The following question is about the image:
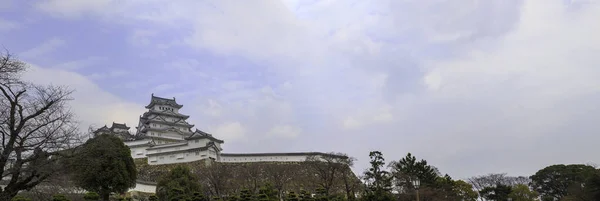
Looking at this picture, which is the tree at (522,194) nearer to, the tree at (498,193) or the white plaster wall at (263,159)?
the tree at (498,193)

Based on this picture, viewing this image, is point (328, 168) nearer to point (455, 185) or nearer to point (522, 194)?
point (455, 185)

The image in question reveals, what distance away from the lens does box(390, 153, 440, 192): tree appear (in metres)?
39.4

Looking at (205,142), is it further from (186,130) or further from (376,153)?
(376,153)

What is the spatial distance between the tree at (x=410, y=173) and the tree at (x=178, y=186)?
1783 cm

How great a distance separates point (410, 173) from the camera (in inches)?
1612

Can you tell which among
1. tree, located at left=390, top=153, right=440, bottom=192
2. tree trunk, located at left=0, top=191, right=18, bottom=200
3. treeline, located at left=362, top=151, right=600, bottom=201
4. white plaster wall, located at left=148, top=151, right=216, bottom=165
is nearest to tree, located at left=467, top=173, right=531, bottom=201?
treeline, located at left=362, top=151, right=600, bottom=201

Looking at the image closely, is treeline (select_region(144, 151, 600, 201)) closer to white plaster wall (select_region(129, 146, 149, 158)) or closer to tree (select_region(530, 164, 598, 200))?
tree (select_region(530, 164, 598, 200))

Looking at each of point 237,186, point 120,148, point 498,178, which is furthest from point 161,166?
point 498,178

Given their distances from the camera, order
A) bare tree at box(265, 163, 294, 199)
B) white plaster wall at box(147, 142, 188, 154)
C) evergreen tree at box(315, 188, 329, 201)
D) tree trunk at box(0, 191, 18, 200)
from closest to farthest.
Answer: tree trunk at box(0, 191, 18, 200) < evergreen tree at box(315, 188, 329, 201) < bare tree at box(265, 163, 294, 199) < white plaster wall at box(147, 142, 188, 154)

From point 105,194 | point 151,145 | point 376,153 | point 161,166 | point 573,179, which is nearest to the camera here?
point 105,194

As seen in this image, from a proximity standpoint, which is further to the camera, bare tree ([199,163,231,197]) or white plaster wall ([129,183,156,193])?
white plaster wall ([129,183,156,193])

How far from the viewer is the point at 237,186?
43.3 m

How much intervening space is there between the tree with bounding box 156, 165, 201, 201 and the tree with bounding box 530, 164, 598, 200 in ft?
136

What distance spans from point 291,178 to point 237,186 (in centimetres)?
789
